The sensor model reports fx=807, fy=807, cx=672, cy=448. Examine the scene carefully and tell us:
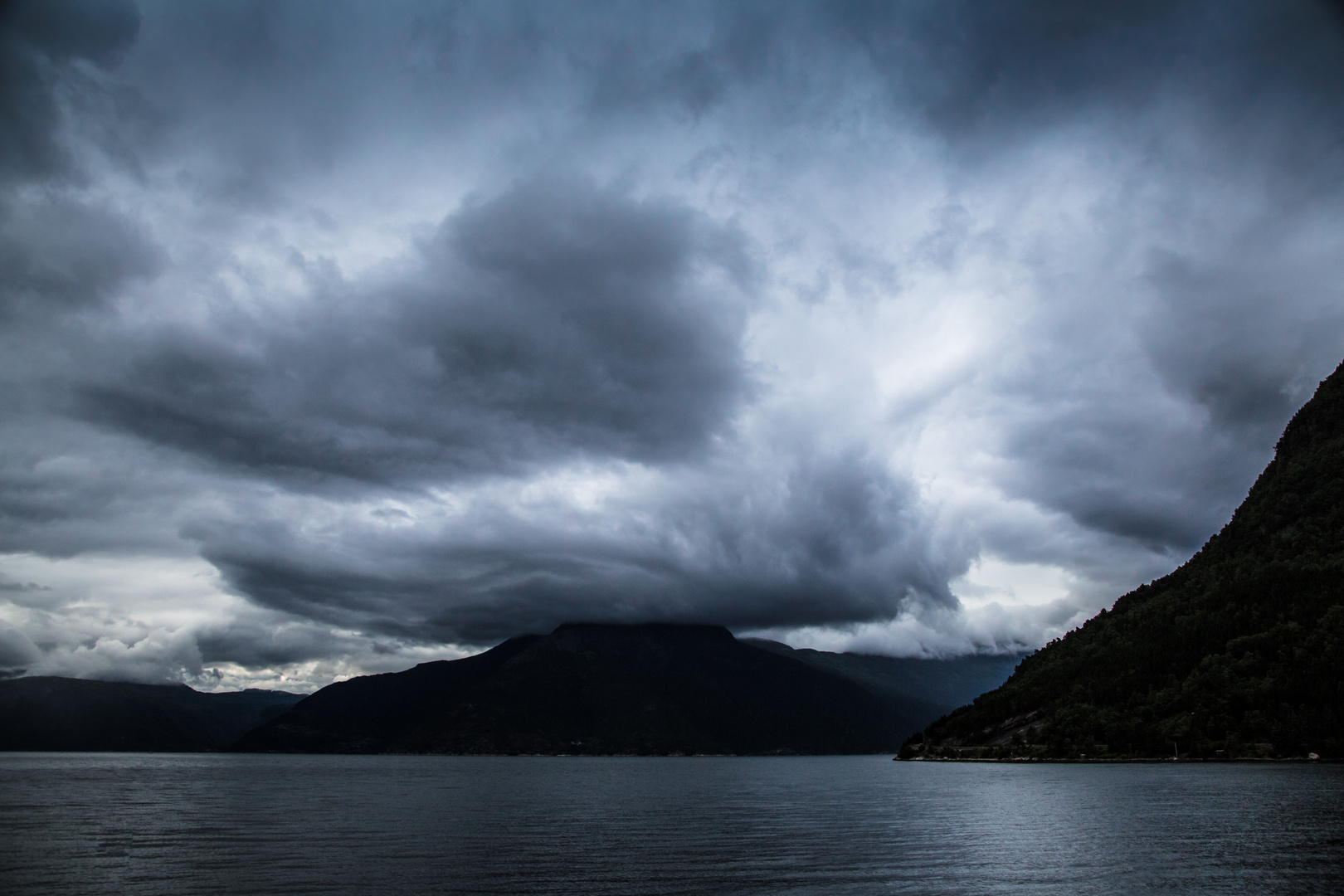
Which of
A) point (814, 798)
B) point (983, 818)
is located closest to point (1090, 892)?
point (983, 818)

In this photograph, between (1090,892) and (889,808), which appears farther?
(889,808)

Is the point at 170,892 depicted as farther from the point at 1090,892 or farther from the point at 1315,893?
the point at 1315,893

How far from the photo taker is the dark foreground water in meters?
62.4

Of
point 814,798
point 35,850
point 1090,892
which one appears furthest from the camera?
point 814,798

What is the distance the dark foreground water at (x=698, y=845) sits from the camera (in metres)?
62.4

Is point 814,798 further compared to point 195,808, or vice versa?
point 814,798

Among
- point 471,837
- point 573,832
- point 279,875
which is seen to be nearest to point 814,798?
point 573,832

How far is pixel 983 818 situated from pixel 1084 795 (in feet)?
156

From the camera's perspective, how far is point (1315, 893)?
178 ft

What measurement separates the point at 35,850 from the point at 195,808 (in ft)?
208

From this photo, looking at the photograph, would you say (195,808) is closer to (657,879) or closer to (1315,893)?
(657,879)

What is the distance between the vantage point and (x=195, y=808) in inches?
5394

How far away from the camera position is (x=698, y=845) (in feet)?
286

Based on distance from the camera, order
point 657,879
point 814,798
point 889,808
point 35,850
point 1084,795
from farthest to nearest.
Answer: point 814,798 → point 1084,795 → point 889,808 → point 35,850 → point 657,879
